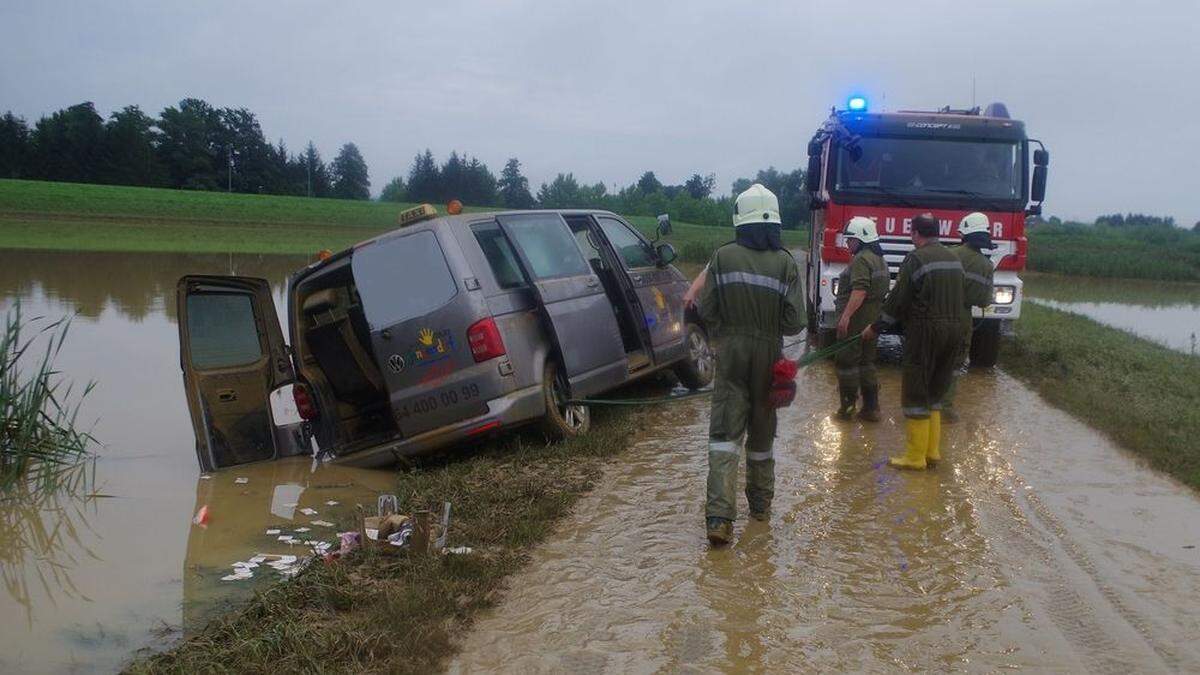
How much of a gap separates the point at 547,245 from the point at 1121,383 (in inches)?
238

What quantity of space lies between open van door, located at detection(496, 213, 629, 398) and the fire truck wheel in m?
5.17

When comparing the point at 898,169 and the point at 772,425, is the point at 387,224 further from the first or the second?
the point at 772,425

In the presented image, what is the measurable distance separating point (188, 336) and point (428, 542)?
3498mm

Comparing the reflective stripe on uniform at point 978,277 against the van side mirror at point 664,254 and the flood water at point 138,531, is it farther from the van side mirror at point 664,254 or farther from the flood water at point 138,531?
the flood water at point 138,531

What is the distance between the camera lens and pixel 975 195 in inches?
438

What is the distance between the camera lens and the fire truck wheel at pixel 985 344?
38.2 ft

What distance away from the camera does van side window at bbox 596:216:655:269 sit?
30.9ft

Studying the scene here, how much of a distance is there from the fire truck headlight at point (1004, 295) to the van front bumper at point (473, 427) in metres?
6.00

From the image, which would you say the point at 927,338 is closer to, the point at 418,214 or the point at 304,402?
the point at 418,214

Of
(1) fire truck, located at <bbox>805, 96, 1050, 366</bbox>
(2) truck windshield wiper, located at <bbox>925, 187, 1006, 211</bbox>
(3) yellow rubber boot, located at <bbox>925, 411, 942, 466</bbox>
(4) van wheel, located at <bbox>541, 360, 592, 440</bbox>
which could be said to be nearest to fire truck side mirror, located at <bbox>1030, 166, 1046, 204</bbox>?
(1) fire truck, located at <bbox>805, 96, 1050, 366</bbox>

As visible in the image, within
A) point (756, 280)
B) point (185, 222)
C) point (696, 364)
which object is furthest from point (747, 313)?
point (185, 222)

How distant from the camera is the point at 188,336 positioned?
25.1 feet

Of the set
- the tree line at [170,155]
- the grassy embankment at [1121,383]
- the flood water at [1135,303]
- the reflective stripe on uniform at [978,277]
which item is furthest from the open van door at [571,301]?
the tree line at [170,155]

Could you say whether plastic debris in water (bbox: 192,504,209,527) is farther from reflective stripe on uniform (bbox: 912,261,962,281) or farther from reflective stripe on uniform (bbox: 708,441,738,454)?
reflective stripe on uniform (bbox: 912,261,962,281)
